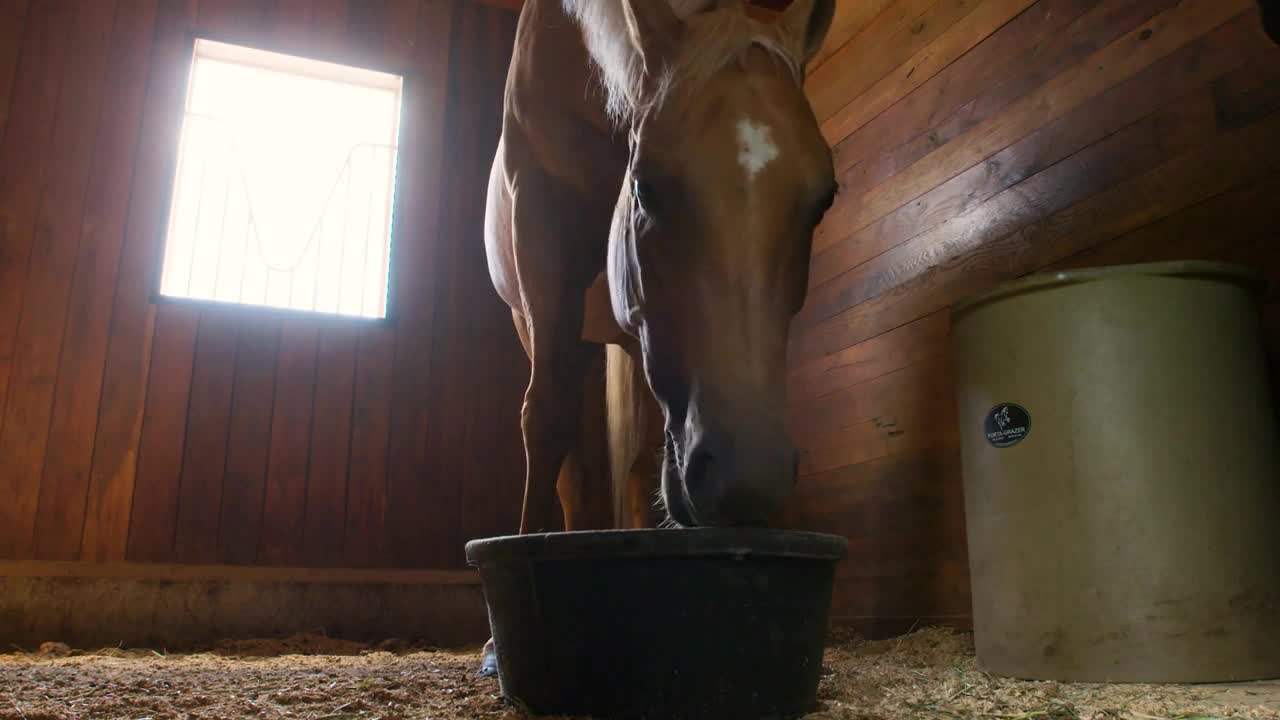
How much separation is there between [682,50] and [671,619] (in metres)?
0.74

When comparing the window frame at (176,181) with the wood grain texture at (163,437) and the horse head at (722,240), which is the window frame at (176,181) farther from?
the horse head at (722,240)

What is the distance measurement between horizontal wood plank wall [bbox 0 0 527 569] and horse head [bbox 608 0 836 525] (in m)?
2.30

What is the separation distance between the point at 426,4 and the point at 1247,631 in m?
3.58

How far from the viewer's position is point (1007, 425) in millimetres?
1435

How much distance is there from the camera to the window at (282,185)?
3277 millimetres

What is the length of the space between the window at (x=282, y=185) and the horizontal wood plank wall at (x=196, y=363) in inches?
3.0

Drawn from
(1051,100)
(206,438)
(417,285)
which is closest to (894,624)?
(1051,100)

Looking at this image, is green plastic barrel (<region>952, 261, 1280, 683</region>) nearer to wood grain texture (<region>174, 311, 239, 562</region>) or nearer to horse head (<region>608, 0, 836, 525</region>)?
horse head (<region>608, 0, 836, 525</region>)

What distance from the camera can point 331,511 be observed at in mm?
3203

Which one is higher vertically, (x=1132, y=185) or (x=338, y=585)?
(x=1132, y=185)

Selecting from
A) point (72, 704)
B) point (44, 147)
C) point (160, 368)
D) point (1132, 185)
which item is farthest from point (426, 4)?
point (72, 704)

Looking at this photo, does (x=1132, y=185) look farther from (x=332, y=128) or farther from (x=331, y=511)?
(x=332, y=128)

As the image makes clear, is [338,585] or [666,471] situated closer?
[666,471]

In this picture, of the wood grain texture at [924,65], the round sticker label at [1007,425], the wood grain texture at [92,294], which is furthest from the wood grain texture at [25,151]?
the round sticker label at [1007,425]
